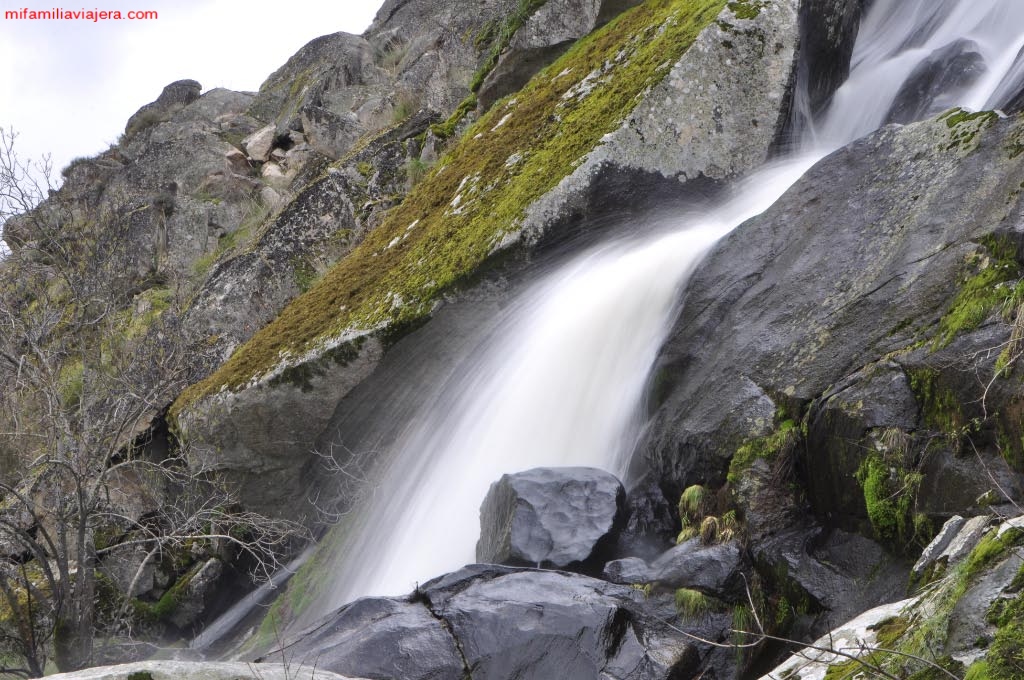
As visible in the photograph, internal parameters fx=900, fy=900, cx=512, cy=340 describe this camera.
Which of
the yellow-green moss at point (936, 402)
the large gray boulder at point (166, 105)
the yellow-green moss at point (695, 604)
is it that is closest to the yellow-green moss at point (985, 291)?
the yellow-green moss at point (936, 402)

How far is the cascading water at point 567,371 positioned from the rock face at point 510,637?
130 centimetres

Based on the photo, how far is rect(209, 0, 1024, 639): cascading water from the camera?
5367 mm

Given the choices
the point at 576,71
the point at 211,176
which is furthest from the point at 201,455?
the point at 211,176

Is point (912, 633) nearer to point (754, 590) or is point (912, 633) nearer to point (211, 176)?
point (754, 590)

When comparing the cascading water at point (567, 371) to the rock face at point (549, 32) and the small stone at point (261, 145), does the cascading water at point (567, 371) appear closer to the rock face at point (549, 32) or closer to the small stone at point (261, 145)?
the rock face at point (549, 32)

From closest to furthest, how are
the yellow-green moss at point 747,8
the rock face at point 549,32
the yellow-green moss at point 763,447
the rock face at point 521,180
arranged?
the yellow-green moss at point 763,447
the rock face at point 521,180
the yellow-green moss at point 747,8
the rock face at point 549,32

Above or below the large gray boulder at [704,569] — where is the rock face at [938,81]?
above

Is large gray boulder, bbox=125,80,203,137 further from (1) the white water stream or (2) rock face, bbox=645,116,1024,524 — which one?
(2) rock face, bbox=645,116,1024,524

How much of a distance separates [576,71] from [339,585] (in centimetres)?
489

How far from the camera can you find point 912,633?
2.45m

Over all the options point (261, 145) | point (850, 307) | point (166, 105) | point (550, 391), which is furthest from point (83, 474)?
point (166, 105)

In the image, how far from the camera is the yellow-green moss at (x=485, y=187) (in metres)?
6.73

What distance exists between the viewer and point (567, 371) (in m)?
5.64

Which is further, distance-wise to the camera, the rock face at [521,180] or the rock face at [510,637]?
the rock face at [521,180]
